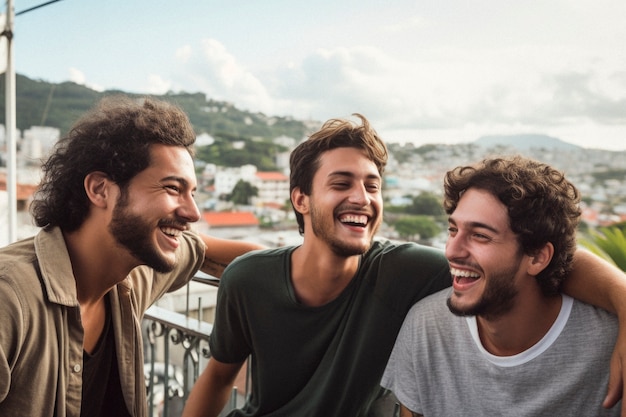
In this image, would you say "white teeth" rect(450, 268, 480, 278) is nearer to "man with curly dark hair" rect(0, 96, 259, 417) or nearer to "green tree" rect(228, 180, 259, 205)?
"man with curly dark hair" rect(0, 96, 259, 417)

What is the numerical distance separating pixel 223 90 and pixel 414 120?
2627cm

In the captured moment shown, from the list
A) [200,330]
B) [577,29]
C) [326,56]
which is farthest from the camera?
[326,56]

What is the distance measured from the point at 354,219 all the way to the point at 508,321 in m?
0.59

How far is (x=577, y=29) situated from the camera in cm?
3956

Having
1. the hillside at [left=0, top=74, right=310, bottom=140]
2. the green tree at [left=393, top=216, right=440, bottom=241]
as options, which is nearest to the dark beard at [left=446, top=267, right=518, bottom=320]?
the hillside at [left=0, top=74, right=310, bottom=140]

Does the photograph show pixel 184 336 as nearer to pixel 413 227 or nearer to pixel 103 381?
pixel 103 381

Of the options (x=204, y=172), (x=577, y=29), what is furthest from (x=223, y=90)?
(x=577, y=29)

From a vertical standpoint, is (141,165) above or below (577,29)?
below

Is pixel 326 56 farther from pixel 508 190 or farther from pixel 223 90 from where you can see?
pixel 508 190

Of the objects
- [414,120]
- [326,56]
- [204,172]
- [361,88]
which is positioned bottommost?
[204,172]

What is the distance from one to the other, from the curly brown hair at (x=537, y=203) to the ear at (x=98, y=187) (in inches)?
45.4

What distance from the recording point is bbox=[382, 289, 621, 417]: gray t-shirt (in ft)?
4.75

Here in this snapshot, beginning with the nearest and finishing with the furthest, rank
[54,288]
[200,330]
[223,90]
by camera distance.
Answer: [54,288]
[200,330]
[223,90]

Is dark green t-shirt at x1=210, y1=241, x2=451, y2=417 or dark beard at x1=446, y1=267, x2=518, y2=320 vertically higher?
dark beard at x1=446, y1=267, x2=518, y2=320
